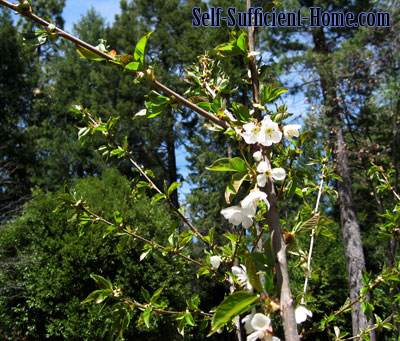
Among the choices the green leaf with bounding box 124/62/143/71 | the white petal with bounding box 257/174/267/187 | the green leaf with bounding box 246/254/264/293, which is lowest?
the green leaf with bounding box 246/254/264/293

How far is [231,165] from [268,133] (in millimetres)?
105

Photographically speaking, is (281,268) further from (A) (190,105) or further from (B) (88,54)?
(B) (88,54)

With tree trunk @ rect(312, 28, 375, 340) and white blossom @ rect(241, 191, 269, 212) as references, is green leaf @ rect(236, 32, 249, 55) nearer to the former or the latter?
white blossom @ rect(241, 191, 269, 212)

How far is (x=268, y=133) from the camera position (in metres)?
0.70

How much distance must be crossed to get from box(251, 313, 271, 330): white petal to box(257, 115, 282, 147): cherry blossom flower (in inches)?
12.5

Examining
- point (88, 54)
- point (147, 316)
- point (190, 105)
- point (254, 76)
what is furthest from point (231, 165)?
point (147, 316)

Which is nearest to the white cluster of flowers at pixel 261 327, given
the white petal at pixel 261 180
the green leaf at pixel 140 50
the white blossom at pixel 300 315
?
the white blossom at pixel 300 315

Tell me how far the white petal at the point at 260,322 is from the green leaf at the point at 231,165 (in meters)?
0.26

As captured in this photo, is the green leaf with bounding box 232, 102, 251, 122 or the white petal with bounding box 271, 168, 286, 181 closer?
the white petal with bounding box 271, 168, 286, 181

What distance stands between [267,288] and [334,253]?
41.3 ft

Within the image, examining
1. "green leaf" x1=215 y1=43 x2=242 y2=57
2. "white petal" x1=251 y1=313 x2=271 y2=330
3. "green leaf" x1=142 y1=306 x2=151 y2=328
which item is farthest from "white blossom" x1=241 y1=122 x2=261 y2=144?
"green leaf" x1=142 y1=306 x2=151 y2=328

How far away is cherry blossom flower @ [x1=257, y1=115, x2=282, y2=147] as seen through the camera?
69 centimetres

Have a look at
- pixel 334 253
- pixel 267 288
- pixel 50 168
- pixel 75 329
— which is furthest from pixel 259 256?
pixel 50 168

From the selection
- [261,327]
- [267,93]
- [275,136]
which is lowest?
[261,327]
